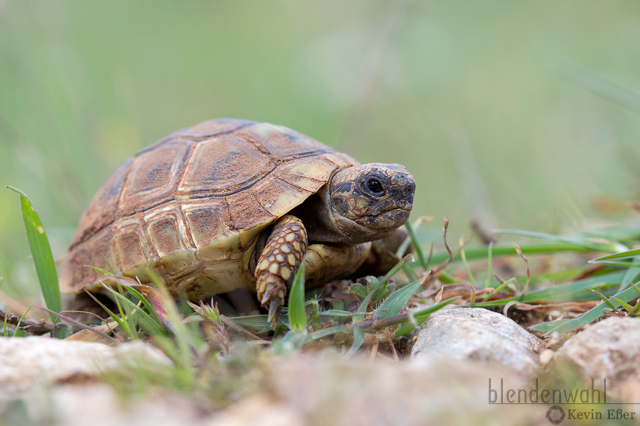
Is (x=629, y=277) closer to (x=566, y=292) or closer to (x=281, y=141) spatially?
(x=566, y=292)

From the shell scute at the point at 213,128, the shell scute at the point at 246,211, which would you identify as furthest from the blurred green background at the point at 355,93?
the shell scute at the point at 246,211

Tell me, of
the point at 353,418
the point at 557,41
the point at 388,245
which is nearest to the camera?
the point at 353,418

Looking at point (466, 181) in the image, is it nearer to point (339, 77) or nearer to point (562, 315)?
point (562, 315)

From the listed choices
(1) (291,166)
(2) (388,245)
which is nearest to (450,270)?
(2) (388,245)

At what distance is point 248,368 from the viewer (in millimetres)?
1135

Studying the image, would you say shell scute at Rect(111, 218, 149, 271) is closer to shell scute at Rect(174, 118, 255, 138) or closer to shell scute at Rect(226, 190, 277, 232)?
shell scute at Rect(226, 190, 277, 232)

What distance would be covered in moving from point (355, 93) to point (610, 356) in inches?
151

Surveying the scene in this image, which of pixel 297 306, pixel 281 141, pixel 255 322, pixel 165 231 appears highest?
pixel 281 141

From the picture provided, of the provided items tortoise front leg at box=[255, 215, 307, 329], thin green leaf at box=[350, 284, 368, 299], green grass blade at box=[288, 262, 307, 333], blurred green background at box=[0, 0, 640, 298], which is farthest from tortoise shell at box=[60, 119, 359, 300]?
blurred green background at box=[0, 0, 640, 298]

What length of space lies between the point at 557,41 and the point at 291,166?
8.48 metres

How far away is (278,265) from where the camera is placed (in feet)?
5.99

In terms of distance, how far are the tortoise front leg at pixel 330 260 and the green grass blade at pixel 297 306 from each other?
1.55ft

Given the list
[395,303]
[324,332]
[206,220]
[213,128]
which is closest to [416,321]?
[395,303]

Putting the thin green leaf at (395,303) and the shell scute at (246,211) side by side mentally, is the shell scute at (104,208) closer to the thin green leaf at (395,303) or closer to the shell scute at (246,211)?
the shell scute at (246,211)
